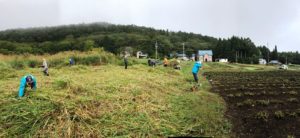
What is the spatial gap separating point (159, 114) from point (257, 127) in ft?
7.01

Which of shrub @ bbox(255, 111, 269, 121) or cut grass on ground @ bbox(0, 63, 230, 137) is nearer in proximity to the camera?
cut grass on ground @ bbox(0, 63, 230, 137)

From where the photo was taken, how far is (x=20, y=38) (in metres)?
68.0

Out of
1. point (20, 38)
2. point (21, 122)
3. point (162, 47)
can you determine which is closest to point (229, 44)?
point (162, 47)

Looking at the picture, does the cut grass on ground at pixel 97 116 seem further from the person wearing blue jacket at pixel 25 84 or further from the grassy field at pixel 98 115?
the person wearing blue jacket at pixel 25 84

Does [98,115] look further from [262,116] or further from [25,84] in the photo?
[262,116]

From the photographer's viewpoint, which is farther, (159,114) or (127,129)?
(159,114)

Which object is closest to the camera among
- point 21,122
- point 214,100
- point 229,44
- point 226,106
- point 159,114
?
point 21,122

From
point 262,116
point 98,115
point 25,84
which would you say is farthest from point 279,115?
point 25,84

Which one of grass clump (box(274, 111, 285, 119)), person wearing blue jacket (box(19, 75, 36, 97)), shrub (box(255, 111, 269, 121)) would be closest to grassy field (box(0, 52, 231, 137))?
person wearing blue jacket (box(19, 75, 36, 97))

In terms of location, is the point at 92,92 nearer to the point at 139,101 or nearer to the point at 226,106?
the point at 139,101

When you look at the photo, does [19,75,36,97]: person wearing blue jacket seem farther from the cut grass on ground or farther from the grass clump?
the grass clump

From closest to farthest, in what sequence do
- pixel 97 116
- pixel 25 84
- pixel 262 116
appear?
1. pixel 97 116
2. pixel 262 116
3. pixel 25 84

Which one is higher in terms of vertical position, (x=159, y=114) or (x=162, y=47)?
(x=162, y=47)

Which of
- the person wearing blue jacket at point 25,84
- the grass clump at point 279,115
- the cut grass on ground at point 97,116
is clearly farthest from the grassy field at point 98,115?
the grass clump at point 279,115
